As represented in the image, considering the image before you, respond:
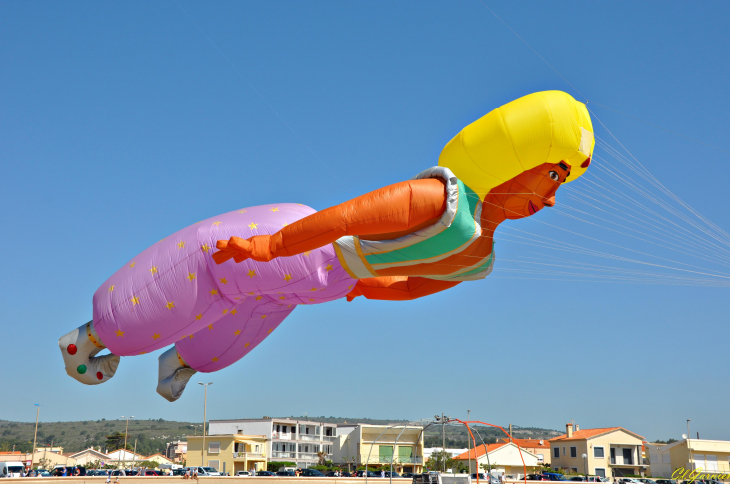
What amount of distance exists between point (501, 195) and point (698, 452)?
40922 millimetres

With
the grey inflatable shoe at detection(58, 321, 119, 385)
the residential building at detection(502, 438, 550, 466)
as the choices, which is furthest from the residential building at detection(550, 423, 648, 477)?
the grey inflatable shoe at detection(58, 321, 119, 385)

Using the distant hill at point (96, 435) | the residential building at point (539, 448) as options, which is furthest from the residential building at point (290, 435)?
the distant hill at point (96, 435)

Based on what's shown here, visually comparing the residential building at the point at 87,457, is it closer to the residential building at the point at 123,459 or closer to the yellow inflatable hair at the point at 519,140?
the residential building at the point at 123,459

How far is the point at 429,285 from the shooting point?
10.8 meters

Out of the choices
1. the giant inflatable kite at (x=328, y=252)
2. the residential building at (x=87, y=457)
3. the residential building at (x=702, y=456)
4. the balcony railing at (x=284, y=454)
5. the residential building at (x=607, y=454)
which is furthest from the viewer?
the residential building at (x=87, y=457)

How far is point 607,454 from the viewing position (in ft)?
146

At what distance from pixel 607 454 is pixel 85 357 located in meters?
41.3

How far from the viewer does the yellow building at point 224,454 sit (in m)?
48.2

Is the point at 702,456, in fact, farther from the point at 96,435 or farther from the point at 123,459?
the point at 96,435

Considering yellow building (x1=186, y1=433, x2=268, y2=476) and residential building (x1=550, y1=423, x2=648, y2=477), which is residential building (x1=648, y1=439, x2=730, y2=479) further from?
yellow building (x1=186, y1=433, x2=268, y2=476)

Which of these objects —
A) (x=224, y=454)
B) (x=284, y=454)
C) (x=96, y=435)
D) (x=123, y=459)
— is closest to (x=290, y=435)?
(x=284, y=454)

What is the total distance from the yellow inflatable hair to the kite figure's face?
0.62ft

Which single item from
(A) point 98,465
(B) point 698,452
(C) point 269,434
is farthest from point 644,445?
(A) point 98,465

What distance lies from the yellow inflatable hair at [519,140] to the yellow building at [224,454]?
142ft
